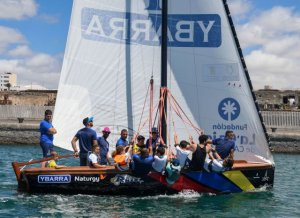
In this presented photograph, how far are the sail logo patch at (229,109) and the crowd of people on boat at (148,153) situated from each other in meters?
0.68

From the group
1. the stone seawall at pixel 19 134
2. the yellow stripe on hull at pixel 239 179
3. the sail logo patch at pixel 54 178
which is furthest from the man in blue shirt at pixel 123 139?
the stone seawall at pixel 19 134

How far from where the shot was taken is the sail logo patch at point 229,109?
46.6ft

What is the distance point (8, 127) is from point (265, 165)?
24.7 metres

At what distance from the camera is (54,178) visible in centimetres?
1237

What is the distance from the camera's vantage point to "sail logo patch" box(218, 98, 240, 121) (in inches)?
559

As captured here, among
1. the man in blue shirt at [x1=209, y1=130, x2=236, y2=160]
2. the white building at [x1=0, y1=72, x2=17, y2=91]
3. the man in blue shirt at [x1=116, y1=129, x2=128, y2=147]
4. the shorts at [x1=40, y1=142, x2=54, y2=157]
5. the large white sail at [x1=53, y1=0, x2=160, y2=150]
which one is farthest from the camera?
the white building at [x1=0, y1=72, x2=17, y2=91]

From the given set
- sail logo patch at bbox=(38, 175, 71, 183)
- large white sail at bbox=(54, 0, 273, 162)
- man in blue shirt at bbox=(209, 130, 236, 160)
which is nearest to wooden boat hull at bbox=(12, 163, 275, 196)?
sail logo patch at bbox=(38, 175, 71, 183)

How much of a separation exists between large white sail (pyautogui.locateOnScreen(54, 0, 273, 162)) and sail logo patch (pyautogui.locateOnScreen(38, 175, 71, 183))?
6.52ft

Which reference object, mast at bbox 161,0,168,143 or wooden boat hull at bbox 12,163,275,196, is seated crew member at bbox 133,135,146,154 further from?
mast at bbox 161,0,168,143

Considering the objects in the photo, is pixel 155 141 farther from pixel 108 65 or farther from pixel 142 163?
pixel 108 65

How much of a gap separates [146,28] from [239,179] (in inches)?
189

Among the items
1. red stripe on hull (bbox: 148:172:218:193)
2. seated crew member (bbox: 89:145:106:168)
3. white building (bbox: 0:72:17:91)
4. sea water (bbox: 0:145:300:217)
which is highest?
white building (bbox: 0:72:17:91)

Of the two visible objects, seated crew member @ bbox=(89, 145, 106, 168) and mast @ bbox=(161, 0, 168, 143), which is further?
mast @ bbox=(161, 0, 168, 143)

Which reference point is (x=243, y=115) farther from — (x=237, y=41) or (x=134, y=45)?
(x=134, y=45)
